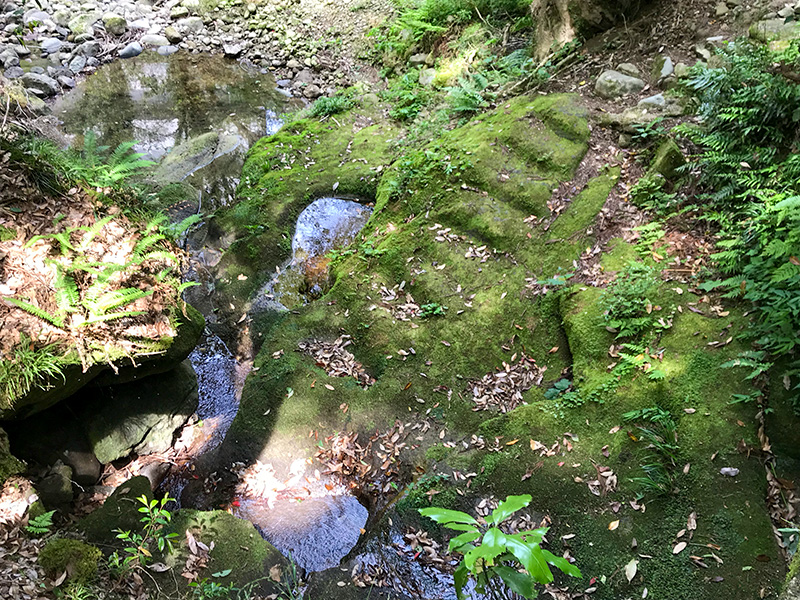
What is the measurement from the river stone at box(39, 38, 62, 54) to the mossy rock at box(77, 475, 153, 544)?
17970 mm

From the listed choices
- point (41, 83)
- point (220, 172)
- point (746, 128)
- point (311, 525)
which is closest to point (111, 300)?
point (311, 525)

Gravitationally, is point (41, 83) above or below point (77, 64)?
below

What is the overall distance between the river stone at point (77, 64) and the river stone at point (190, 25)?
149 inches

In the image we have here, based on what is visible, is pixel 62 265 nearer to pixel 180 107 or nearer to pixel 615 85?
pixel 615 85

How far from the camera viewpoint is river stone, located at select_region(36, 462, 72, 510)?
5.20 m

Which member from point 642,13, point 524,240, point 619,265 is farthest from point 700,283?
point 642,13

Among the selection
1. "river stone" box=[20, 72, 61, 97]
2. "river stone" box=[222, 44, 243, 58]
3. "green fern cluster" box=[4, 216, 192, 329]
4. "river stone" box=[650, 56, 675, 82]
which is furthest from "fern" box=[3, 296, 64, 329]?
"river stone" box=[222, 44, 243, 58]

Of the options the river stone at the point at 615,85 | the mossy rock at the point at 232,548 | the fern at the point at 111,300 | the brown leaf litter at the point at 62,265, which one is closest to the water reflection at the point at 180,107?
the brown leaf litter at the point at 62,265

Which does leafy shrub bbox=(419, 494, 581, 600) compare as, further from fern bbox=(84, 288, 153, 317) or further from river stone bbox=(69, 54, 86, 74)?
river stone bbox=(69, 54, 86, 74)

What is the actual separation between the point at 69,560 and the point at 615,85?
943cm

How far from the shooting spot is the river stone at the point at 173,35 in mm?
17688

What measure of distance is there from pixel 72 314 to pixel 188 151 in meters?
7.08

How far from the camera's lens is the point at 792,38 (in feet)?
19.8

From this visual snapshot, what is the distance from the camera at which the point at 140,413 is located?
6.42 meters
